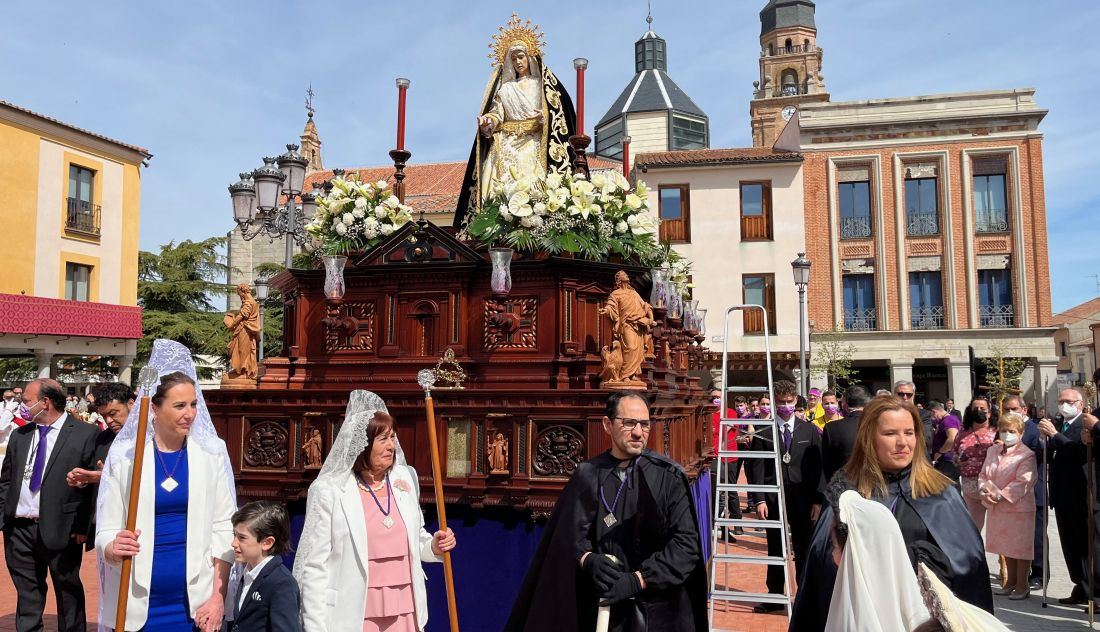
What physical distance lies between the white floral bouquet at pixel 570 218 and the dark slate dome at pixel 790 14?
66300mm

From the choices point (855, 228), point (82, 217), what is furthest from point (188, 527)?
point (855, 228)

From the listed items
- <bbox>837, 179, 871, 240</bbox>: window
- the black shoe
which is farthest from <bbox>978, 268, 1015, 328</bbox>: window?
the black shoe

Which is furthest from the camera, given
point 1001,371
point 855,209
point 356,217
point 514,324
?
point 855,209

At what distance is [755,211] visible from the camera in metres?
30.2

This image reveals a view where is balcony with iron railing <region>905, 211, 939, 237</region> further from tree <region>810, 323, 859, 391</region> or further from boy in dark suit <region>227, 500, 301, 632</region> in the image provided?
boy in dark suit <region>227, 500, 301, 632</region>

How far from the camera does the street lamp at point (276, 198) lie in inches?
424

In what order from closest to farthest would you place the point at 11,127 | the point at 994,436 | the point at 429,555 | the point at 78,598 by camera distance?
the point at 429,555 → the point at 78,598 → the point at 994,436 → the point at 11,127

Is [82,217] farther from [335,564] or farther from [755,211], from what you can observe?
[335,564]

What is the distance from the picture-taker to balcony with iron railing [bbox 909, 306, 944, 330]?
29.5m

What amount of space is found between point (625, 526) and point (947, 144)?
30104 millimetres

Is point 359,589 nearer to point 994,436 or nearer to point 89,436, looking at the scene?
point 89,436

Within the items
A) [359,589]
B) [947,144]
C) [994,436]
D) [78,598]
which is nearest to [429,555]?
[359,589]

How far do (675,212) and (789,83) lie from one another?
42.4 m

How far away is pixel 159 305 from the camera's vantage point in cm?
3303
